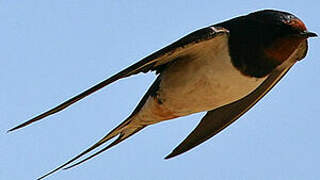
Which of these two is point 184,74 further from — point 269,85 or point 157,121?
point 269,85

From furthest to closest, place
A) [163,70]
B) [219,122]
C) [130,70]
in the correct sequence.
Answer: [219,122]
[163,70]
[130,70]

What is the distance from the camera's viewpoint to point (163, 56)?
11.4 feet

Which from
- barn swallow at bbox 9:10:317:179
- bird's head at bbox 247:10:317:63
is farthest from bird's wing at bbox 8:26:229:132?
bird's head at bbox 247:10:317:63

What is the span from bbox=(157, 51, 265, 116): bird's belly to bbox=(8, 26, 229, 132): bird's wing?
0.07m

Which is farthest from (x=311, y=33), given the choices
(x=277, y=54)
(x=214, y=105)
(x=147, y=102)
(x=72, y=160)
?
(x=72, y=160)

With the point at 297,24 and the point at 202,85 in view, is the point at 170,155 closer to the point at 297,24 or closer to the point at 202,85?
the point at 202,85

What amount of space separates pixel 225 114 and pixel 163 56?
0.68 meters

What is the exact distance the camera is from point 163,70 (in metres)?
3.80

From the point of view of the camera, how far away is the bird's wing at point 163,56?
3.16 m

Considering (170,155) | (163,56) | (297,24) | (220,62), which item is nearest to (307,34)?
(297,24)

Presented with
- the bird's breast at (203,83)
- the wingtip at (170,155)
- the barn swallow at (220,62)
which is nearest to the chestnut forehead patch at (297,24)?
the barn swallow at (220,62)

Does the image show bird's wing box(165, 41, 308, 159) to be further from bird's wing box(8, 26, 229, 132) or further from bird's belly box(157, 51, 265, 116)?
bird's wing box(8, 26, 229, 132)

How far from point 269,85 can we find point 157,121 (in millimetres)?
514

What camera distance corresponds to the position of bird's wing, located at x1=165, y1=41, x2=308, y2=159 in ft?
13.0
